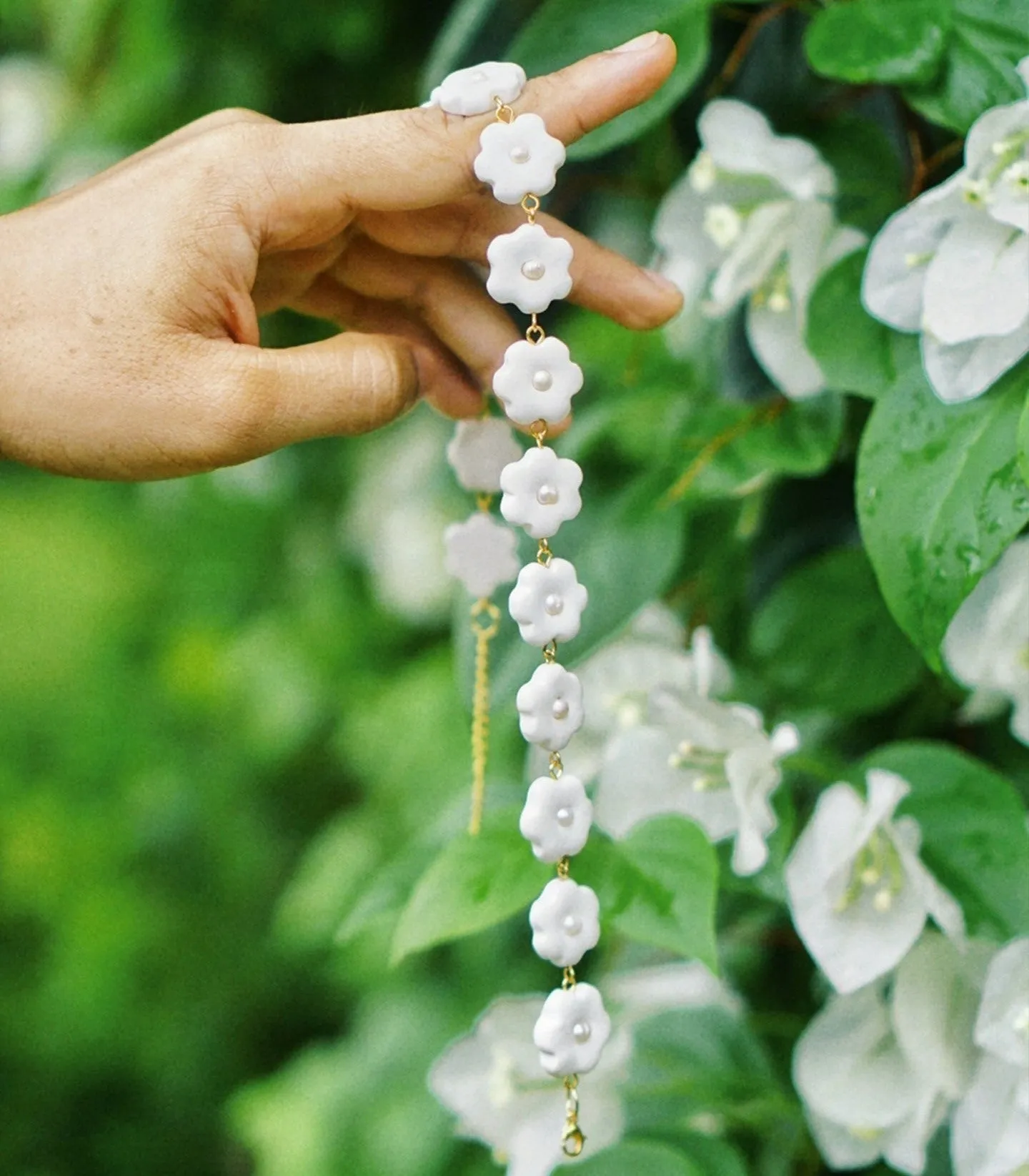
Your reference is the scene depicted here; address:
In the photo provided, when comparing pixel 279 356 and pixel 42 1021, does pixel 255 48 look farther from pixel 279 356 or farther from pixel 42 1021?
pixel 42 1021

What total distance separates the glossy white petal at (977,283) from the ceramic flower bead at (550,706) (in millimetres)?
204

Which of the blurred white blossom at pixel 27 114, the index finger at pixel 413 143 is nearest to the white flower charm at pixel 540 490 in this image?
the index finger at pixel 413 143

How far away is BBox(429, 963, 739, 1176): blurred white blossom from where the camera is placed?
661mm

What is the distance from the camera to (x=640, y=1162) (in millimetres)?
624

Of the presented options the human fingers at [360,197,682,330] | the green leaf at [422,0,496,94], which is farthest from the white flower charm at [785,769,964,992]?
the green leaf at [422,0,496,94]

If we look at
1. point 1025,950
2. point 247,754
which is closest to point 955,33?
point 1025,950

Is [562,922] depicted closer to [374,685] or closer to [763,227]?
[763,227]

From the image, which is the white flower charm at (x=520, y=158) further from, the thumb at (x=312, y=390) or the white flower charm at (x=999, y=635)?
the white flower charm at (x=999, y=635)

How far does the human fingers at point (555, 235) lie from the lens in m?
0.57

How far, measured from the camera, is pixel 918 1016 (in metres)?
0.59

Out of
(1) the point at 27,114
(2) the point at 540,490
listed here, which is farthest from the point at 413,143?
(1) the point at 27,114

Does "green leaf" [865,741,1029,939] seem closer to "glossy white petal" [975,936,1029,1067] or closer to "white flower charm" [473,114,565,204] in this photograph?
"glossy white petal" [975,936,1029,1067]

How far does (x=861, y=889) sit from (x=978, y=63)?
14.0 inches

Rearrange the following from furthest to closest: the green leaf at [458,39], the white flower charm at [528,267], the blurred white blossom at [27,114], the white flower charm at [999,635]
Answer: the blurred white blossom at [27,114] < the green leaf at [458,39] < the white flower charm at [999,635] < the white flower charm at [528,267]
